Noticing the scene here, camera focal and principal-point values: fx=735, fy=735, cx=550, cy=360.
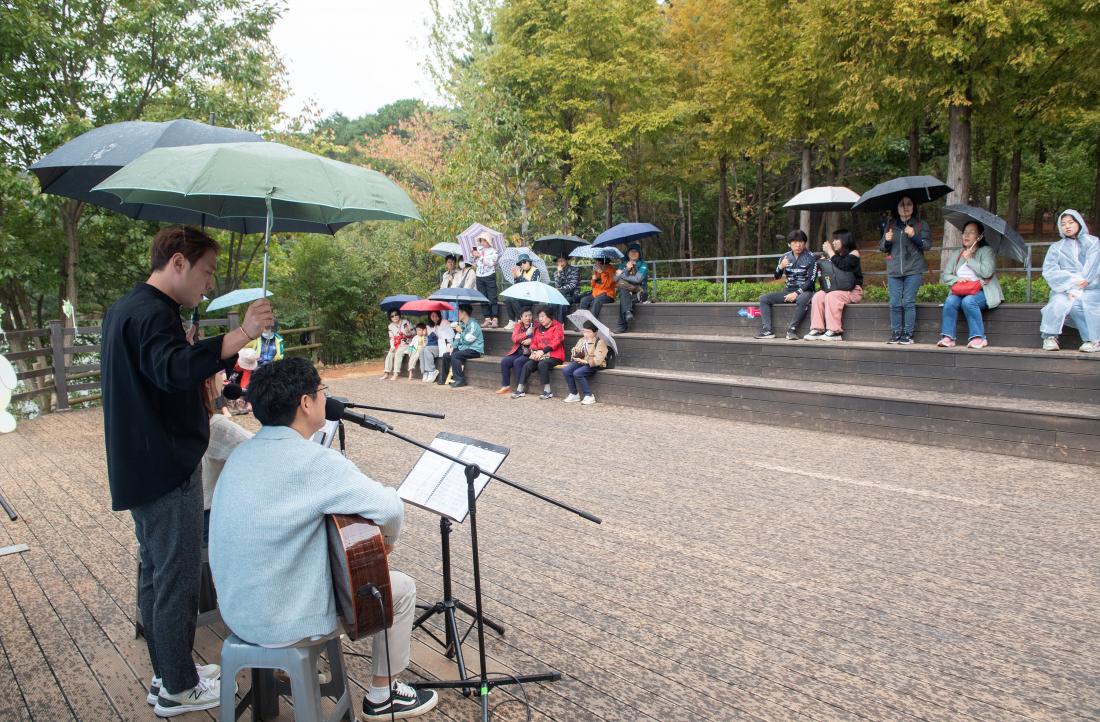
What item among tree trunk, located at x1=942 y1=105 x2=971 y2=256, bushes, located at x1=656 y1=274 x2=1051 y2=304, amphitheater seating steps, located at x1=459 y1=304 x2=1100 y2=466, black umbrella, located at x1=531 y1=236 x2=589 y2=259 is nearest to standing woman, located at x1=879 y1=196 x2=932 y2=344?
amphitheater seating steps, located at x1=459 y1=304 x2=1100 y2=466

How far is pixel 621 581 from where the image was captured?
4.43m

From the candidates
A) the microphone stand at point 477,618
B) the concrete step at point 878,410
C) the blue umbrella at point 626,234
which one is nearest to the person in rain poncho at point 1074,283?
the concrete step at point 878,410

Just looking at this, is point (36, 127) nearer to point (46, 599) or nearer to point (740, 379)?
point (46, 599)

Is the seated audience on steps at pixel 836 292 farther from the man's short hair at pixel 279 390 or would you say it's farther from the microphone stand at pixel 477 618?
the man's short hair at pixel 279 390

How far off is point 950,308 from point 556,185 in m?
13.8

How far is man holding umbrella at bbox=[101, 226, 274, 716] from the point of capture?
2.73 m

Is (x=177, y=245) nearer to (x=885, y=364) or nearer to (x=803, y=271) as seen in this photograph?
(x=885, y=364)

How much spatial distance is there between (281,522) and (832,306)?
9.43 m

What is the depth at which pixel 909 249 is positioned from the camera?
935 cm

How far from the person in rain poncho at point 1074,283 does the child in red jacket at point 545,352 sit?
6509mm

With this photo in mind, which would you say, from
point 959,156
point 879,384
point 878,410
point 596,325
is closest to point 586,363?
point 596,325

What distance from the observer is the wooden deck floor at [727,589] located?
319 cm

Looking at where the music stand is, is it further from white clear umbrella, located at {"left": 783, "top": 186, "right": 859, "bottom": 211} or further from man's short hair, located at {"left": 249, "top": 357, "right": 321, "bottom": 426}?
white clear umbrella, located at {"left": 783, "top": 186, "right": 859, "bottom": 211}

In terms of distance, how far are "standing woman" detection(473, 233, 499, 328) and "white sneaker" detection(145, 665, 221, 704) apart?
11.8 m
